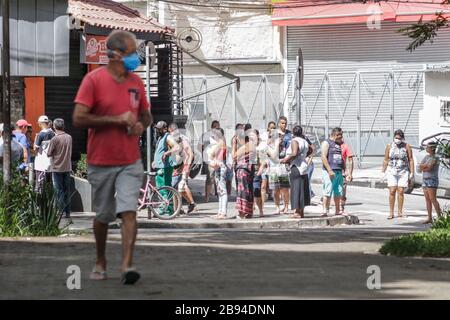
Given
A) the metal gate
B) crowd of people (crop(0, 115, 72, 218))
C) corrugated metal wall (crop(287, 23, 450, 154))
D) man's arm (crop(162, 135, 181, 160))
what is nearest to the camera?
crowd of people (crop(0, 115, 72, 218))

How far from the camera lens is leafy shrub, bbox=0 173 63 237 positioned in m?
14.7

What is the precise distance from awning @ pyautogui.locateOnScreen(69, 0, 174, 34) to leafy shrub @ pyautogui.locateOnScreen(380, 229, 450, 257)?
13.1m

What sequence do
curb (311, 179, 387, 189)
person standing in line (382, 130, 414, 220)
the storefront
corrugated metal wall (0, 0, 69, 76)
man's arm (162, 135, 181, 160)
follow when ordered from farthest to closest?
the storefront
curb (311, 179, 387, 189)
corrugated metal wall (0, 0, 69, 76)
person standing in line (382, 130, 414, 220)
man's arm (162, 135, 181, 160)

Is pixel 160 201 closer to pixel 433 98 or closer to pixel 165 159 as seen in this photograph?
pixel 165 159

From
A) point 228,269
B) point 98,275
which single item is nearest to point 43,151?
point 228,269

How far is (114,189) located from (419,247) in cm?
453

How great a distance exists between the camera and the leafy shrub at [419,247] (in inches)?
487

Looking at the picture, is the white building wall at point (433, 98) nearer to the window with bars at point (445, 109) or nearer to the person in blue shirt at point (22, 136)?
the window with bars at point (445, 109)

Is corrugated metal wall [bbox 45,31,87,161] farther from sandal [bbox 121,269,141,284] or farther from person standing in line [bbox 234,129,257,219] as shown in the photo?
sandal [bbox 121,269,141,284]

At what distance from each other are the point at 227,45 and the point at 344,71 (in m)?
4.76

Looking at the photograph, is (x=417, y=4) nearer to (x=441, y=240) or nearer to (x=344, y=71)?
(x=344, y=71)

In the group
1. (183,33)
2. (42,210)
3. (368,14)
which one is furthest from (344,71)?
(42,210)

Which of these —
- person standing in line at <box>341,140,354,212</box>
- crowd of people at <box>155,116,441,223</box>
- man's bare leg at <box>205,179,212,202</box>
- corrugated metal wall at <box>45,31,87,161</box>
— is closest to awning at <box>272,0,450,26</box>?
man's bare leg at <box>205,179,212,202</box>

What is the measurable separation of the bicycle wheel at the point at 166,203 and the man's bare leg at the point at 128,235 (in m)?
12.5
